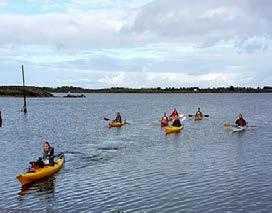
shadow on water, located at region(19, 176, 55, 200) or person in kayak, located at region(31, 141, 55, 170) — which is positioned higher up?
person in kayak, located at region(31, 141, 55, 170)

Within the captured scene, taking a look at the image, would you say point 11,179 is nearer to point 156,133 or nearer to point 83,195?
point 83,195

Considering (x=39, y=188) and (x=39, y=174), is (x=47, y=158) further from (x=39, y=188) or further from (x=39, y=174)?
(x=39, y=188)

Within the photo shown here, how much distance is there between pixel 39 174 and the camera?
1255 inches

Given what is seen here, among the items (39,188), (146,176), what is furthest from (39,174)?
(146,176)

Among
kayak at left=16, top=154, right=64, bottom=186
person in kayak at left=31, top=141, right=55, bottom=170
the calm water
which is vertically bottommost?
the calm water

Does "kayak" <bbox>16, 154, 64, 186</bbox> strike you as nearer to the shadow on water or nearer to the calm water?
the shadow on water

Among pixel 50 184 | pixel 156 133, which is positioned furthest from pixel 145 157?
pixel 156 133

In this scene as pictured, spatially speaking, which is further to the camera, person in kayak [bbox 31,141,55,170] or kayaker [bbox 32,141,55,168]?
kayaker [bbox 32,141,55,168]

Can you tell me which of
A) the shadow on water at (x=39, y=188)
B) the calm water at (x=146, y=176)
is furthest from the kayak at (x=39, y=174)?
the calm water at (x=146, y=176)

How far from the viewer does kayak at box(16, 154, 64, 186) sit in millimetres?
30062

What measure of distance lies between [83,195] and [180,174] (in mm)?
8989

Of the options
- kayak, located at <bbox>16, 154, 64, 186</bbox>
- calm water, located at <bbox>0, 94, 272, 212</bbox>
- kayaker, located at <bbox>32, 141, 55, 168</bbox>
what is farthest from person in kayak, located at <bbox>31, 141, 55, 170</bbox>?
calm water, located at <bbox>0, 94, 272, 212</bbox>

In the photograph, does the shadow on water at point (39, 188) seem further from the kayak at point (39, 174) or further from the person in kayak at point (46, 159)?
the person in kayak at point (46, 159)

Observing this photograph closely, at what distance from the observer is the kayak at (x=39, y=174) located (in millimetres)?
30062
